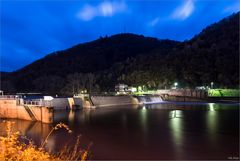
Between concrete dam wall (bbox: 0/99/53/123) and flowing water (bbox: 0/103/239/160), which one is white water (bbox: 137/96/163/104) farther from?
flowing water (bbox: 0/103/239/160)

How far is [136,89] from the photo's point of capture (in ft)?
313

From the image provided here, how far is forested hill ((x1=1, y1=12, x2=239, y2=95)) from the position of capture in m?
87.2

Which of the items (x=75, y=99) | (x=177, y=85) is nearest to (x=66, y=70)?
(x=177, y=85)

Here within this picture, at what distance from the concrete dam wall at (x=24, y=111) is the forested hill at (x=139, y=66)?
5648cm

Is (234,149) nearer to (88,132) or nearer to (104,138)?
(104,138)

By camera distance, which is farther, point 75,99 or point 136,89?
point 136,89

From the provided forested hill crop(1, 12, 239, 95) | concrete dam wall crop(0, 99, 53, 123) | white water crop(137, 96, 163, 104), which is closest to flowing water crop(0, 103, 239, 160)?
concrete dam wall crop(0, 99, 53, 123)

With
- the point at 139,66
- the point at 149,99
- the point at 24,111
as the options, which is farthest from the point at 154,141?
the point at 139,66

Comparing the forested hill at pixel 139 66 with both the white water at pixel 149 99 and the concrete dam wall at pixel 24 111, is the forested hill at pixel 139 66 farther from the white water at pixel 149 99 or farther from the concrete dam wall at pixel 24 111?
the concrete dam wall at pixel 24 111

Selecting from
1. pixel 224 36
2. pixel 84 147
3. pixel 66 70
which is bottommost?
pixel 84 147

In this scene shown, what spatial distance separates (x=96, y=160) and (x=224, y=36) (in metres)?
112

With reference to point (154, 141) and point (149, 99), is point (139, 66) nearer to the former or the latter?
point (149, 99)

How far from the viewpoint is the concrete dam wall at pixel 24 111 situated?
3173 cm

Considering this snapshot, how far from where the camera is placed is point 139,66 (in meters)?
108
